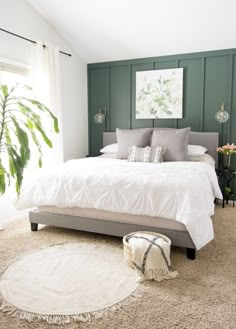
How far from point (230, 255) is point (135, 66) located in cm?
326

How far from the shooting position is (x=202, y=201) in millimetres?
2439

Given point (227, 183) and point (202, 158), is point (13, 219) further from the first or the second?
point (227, 183)

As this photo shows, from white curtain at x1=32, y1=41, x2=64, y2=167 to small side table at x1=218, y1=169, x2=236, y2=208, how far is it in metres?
2.31

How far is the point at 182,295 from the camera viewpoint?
6.51 feet

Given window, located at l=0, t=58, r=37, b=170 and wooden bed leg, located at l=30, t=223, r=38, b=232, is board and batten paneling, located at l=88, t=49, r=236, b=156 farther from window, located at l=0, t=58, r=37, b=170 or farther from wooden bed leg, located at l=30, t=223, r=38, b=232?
wooden bed leg, located at l=30, t=223, r=38, b=232

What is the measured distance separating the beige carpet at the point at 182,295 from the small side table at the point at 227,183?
130cm

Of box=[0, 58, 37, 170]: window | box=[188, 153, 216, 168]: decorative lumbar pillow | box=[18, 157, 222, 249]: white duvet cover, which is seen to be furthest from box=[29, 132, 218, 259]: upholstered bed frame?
box=[188, 153, 216, 168]: decorative lumbar pillow

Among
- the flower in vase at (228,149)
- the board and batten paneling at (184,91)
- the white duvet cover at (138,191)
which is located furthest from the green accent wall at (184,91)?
the white duvet cover at (138,191)

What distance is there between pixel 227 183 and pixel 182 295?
259 centimetres

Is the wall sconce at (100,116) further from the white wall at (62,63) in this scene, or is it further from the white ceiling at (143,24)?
the white ceiling at (143,24)

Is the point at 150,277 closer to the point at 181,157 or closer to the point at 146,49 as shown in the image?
the point at 181,157

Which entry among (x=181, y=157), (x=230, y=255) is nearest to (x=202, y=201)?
(x=230, y=255)

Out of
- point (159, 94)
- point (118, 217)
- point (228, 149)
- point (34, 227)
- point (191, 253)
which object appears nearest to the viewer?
point (191, 253)

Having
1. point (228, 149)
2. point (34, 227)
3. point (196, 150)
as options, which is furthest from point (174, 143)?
point (34, 227)
